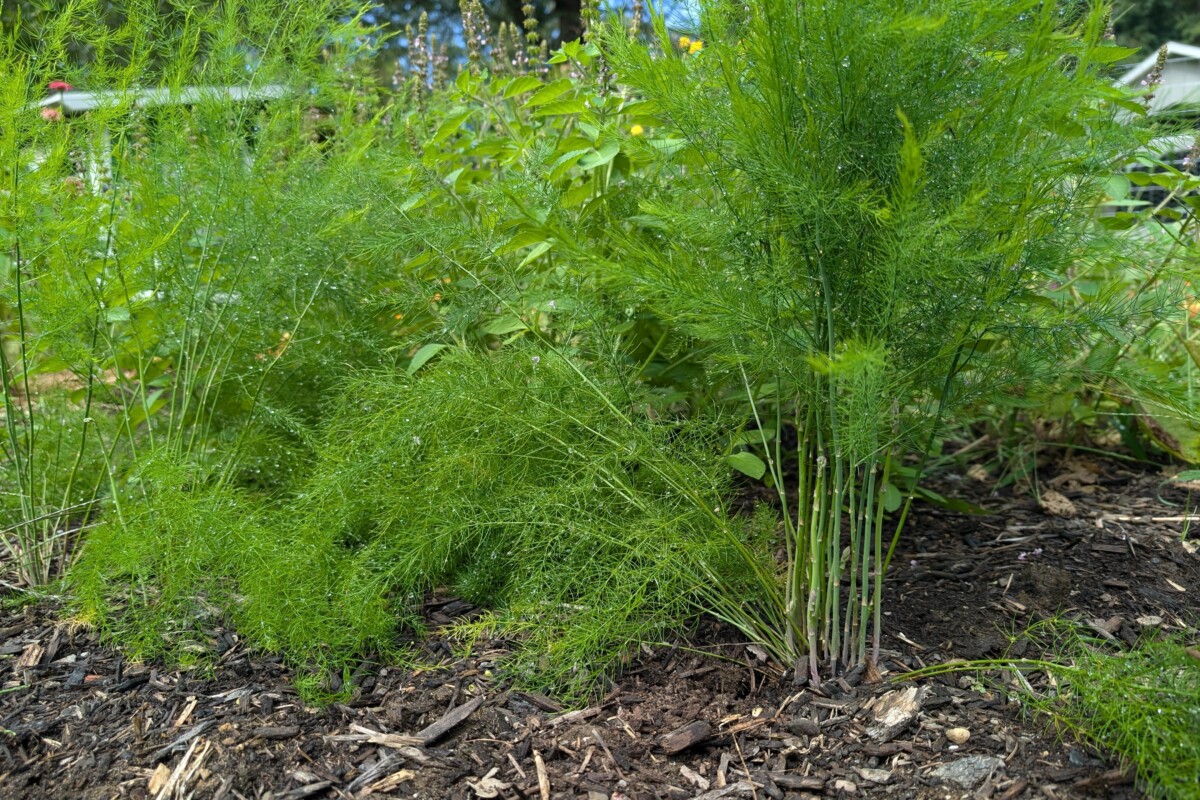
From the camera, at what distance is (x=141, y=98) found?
2482 mm

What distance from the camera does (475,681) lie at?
195 centimetres

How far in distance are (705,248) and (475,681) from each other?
1007mm

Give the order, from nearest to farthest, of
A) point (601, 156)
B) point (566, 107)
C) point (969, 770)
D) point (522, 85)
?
point (969, 770), point (601, 156), point (566, 107), point (522, 85)

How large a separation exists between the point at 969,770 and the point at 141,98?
249 cm

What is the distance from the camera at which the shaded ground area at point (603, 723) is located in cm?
159

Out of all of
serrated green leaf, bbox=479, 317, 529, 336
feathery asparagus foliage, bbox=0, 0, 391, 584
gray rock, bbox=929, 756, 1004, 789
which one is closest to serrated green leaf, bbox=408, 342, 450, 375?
serrated green leaf, bbox=479, 317, 529, 336

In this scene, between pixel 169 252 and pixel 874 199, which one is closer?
pixel 874 199

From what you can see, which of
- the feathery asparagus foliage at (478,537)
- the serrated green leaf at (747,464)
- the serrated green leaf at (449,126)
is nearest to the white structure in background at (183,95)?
the serrated green leaf at (449,126)

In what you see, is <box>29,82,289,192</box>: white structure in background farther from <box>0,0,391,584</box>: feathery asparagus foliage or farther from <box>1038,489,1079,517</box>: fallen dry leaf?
<box>1038,489,1079,517</box>: fallen dry leaf

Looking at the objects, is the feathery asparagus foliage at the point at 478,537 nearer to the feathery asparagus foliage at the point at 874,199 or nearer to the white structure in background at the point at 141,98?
the feathery asparagus foliage at the point at 874,199

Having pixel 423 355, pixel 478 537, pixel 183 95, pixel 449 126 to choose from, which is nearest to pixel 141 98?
pixel 183 95

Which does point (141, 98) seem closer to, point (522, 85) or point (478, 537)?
point (522, 85)

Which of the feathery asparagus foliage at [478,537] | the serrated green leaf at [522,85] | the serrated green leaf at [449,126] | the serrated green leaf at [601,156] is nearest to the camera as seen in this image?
the feathery asparagus foliage at [478,537]

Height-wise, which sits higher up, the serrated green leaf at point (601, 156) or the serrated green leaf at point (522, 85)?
the serrated green leaf at point (522, 85)
